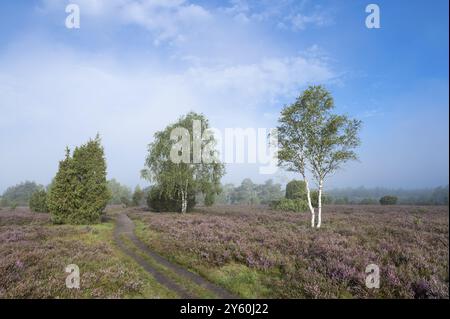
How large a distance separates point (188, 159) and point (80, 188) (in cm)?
1436

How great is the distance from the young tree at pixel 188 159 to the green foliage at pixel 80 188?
390 inches

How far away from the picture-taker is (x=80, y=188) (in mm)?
23078

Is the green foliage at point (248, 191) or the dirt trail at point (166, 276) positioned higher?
the dirt trail at point (166, 276)

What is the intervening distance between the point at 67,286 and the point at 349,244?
43.0 feet

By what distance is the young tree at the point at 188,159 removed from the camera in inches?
1320

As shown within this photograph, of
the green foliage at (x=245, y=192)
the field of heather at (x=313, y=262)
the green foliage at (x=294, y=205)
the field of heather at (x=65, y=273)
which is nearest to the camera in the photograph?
the field of heather at (x=65, y=273)

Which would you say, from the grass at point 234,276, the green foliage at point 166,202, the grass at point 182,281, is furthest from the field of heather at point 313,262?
the green foliage at point 166,202

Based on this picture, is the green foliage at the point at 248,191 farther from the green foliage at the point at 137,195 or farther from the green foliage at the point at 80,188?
the green foliage at the point at 80,188

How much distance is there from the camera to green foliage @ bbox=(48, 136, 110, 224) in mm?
22422

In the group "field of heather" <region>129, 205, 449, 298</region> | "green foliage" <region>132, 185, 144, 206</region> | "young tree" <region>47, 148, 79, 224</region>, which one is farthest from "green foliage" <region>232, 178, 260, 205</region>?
"field of heather" <region>129, 205, 449, 298</region>

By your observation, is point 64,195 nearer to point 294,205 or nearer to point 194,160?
point 194,160

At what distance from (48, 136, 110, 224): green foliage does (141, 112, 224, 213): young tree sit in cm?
992
